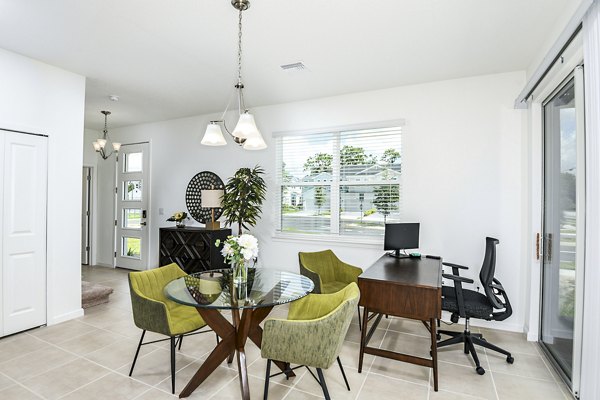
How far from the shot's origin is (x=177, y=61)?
11.3ft

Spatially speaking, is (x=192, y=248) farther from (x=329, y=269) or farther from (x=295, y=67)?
(x=295, y=67)

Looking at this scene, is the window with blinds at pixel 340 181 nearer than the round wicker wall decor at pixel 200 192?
Yes

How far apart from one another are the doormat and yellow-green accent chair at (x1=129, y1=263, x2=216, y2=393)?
2.00m

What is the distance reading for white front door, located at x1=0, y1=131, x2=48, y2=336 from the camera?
3.22 meters

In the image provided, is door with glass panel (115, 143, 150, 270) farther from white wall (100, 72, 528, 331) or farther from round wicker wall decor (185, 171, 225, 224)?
white wall (100, 72, 528, 331)

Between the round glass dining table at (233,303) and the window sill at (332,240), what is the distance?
171 cm

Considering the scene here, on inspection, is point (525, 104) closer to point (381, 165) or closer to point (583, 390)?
point (381, 165)

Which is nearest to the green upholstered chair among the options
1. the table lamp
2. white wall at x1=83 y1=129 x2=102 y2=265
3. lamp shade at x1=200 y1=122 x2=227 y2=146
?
lamp shade at x1=200 y1=122 x2=227 y2=146

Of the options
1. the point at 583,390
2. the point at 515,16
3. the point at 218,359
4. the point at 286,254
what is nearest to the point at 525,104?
the point at 515,16

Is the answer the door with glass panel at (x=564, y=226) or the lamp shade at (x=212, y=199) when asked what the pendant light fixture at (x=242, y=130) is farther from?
the door with glass panel at (x=564, y=226)

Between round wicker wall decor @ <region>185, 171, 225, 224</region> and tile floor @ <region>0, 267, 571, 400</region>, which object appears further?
round wicker wall decor @ <region>185, 171, 225, 224</region>

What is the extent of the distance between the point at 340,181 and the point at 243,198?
1.38 metres

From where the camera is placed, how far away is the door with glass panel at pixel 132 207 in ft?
20.4

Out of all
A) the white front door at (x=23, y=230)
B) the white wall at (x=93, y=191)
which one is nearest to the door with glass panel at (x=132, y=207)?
the white wall at (x=93, y=191)
